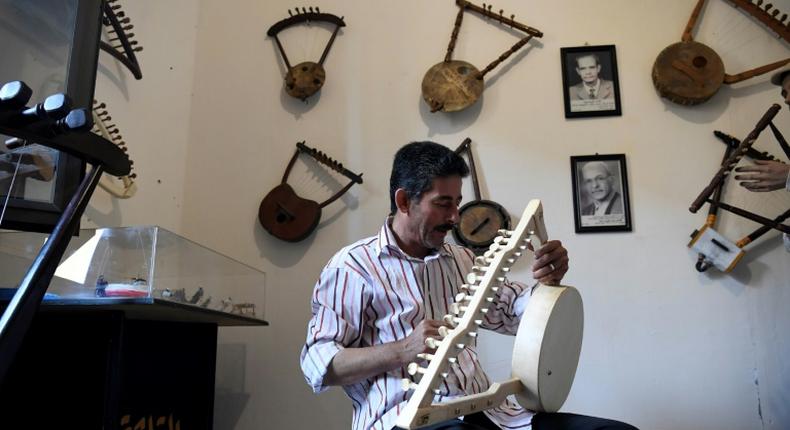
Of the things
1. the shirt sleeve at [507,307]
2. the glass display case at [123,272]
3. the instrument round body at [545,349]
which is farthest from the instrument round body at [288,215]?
the instrument round body at [545,349]

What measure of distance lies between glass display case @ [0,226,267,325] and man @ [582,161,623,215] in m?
1.24

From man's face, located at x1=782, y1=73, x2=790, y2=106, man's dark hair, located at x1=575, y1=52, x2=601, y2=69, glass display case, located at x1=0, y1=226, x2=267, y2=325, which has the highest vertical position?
man's dark hair, located at x1=575, y1=52, x2=601, y2=69

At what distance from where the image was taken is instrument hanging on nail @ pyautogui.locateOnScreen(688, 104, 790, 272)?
174 centimetres

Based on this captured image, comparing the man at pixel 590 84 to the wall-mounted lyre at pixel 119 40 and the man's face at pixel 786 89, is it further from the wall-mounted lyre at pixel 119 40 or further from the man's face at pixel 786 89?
the wall-mounted lyre at pixel 119 40

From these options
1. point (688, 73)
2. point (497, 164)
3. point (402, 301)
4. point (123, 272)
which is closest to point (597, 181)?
point (497, 164)

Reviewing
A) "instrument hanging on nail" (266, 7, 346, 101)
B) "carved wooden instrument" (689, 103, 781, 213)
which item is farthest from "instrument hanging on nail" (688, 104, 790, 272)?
"instrument hanging on nail" (266, 7, 346, 101)

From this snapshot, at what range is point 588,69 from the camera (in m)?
2.04

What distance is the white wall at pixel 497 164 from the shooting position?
1779 millimetres

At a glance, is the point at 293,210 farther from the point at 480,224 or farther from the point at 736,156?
the point at 736,156

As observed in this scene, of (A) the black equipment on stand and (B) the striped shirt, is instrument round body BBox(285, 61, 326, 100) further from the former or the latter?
(A) the black equipment on stand

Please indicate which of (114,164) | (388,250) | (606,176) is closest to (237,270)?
(388,250)

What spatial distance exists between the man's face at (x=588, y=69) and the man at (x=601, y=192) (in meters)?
0.32

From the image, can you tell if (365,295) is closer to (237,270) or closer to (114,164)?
(114,164)

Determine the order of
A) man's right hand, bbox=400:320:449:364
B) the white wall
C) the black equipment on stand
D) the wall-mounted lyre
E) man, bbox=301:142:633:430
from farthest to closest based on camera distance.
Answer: the white wall
the wall-mounted lyre
man, bbox=301:142:633:430
man's right hand, bbox=400:320:449:364
the black equipment on stand
